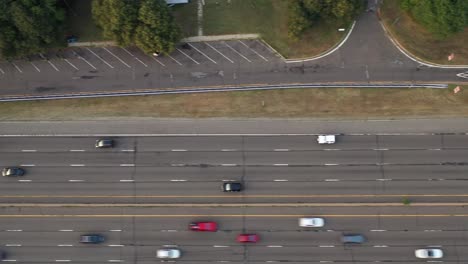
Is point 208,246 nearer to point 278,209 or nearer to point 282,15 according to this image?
point 278,209

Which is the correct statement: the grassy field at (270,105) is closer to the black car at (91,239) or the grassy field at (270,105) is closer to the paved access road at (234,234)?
the paved access road at (234,234)

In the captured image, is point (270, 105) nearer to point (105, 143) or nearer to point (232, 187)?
point (232, 187)

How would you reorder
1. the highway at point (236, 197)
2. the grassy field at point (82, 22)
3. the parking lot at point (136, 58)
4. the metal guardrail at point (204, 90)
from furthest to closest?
1. the grassy field at point (82, 22)
2. the parking lot at point (136, 58)
3. the metal guardrail at point (204, 90)
4. the highway at point (236, 197)

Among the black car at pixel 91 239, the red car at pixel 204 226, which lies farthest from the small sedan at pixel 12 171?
the red car at pixel 204 226

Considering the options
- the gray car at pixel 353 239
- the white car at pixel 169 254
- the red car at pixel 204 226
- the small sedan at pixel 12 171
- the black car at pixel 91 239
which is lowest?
the white car at pixel 169 254

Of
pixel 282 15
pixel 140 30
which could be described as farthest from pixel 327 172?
pixel 140 30

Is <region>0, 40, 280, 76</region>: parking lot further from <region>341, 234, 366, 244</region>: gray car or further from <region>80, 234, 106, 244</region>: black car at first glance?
<region>341, 234, 366, 244</region>: gray car

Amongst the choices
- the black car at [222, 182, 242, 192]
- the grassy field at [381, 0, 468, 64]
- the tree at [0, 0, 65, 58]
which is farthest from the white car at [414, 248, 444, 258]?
the tree at [0, 0, 65, 58]

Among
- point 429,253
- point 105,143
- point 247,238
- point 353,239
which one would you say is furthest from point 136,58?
point 429,253
